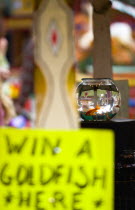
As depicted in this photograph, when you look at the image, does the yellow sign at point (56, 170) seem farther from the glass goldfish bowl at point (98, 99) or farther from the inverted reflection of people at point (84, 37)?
the inverted reflection of people at point (84, 37)

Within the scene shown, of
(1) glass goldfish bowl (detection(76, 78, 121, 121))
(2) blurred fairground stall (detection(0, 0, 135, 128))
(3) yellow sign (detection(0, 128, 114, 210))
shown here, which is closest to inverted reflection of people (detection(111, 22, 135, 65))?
A: (2) blurred fairground stall (detection(0, 0, 135, 128))

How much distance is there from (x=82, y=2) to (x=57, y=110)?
4.61 m

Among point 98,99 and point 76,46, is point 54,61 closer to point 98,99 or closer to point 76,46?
point 98,99

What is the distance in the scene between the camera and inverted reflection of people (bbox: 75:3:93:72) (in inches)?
254

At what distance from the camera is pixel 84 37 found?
21.7 ft

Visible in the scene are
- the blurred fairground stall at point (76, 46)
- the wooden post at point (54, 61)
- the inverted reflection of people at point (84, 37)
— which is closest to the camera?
the wooden post at point (54, 61)

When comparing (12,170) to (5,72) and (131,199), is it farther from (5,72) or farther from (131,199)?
(5,72)

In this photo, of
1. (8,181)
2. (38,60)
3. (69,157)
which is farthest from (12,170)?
(38,60)

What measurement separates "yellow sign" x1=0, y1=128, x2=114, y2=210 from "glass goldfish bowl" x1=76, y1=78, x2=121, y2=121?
2.11ft

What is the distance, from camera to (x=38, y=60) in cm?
292

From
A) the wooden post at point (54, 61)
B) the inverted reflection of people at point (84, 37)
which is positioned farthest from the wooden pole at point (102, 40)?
the inverted reflection of people at point (84, 37)

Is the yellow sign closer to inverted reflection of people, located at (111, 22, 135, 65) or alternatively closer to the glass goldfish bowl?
the glass goldfish bowl

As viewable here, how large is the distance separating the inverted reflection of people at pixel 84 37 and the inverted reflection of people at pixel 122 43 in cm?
30

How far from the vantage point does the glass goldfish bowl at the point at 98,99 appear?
2756 millimetres
